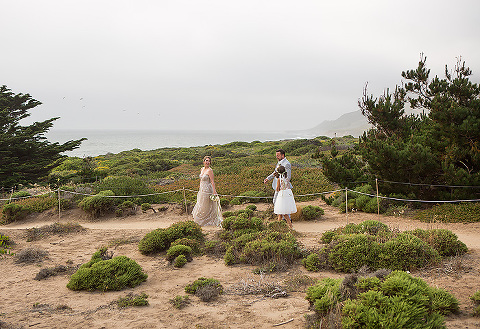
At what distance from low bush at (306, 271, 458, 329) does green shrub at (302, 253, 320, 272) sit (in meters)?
1.87

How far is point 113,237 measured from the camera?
32.4ft

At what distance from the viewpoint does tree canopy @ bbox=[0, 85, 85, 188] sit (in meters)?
19.2

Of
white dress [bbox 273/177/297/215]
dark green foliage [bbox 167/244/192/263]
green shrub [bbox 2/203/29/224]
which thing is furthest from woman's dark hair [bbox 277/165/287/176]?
green shrub [bbox 2/203/29/224]

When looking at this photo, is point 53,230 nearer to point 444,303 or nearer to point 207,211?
point 207,211

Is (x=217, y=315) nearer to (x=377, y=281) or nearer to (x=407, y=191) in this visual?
(x=377, y=281)

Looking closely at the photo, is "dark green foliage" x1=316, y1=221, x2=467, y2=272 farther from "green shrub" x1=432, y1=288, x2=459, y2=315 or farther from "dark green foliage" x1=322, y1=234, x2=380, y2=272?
"green shrub" x1=432, y1=288, x2=459, y2=315

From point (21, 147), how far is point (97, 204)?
33.5 feet

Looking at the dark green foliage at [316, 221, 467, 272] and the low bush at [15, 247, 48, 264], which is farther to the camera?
the low bush at [15, 247, 48, 264]

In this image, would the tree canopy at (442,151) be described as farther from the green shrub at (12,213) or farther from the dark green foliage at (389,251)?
the green shrub at (12,213)

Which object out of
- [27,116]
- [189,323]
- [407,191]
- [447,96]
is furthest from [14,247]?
[27,116]

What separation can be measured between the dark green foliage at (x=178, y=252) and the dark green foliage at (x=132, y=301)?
1.84m

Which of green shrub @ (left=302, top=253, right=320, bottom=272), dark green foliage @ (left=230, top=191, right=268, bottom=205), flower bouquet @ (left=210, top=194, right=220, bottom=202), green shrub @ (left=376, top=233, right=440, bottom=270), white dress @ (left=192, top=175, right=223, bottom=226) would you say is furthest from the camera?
dark green foliage @ (left=230, top=191, right=268, bottom=205)

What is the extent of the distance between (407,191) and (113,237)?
9236 mm

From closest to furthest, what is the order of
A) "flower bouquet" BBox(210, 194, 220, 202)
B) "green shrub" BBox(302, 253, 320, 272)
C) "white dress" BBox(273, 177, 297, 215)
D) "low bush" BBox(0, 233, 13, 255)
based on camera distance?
"green shrub" BBox(302, 253, 320, 272)
"low bush" BBox(0, 233, 13, 255)
"white dress" BBox(273, 177, 297, 215)
"flower bouquet" BBox(210, 194, 220, 202)
